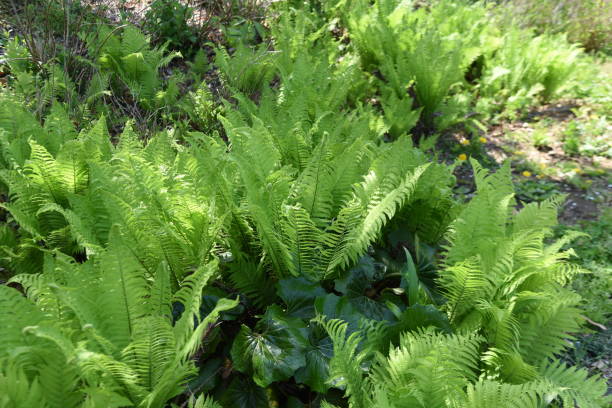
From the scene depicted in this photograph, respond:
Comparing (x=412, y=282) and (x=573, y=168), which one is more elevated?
(x=412, y=282)

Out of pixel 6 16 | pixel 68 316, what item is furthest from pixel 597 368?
pixel 6 16

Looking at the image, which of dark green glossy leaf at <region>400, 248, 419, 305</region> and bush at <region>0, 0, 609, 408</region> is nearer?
bush at <region>0, 0, 609, 408</region>

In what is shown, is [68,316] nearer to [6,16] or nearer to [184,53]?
[184,53]

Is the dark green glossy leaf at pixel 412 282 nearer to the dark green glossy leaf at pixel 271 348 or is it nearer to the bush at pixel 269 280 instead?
the bush at pixel 269 280

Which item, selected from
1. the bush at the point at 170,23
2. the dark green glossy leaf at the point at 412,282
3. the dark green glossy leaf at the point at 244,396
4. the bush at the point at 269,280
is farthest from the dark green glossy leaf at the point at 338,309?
the bush at the point at 170,23

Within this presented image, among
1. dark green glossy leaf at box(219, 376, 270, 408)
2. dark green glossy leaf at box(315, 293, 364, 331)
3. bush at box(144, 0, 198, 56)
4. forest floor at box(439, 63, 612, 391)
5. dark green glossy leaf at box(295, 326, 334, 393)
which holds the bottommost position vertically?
forest floor at box(439, 63, 612, 391)

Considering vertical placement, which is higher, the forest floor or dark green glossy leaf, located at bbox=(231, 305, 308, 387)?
dark green glossy leaf, located at bbox=(231, 305, 308, 387)

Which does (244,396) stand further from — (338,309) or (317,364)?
(338,309)

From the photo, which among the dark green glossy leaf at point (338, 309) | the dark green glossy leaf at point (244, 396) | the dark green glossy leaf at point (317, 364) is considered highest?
the dark green glossy leaf at point (338, 309)

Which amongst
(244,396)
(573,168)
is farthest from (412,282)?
(573,168)

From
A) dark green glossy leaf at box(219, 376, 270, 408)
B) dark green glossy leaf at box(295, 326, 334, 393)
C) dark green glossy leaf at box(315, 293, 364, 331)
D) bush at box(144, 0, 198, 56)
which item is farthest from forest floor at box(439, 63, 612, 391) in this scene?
bush at box(144, 0, 198, 56)

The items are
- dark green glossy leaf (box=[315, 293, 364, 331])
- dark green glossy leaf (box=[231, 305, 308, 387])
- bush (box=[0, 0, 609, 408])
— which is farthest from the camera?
dark green glossy leaf (box=[315, 293, 364, 331])

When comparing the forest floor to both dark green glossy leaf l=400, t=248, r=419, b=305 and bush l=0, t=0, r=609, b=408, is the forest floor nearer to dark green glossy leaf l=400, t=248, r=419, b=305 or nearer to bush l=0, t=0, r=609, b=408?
bush l=0, t=0, r=609, b=408

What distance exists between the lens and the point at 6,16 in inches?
184
